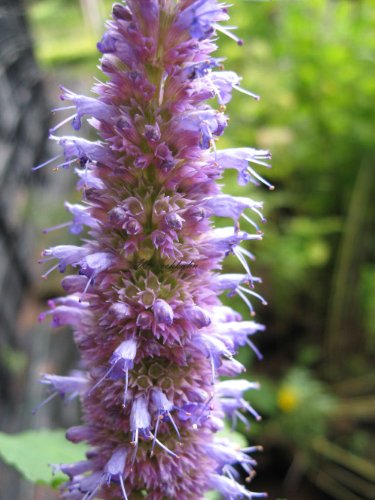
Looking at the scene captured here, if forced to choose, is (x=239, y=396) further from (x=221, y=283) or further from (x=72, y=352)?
(x=72, y=352)

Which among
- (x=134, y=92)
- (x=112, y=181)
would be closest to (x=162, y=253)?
(x=112, y=181)

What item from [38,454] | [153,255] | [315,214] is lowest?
[315,214]

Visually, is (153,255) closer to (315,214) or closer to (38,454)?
(38,454)

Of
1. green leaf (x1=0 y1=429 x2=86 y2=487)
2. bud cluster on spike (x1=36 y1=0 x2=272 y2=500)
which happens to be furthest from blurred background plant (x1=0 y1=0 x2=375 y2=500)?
bud cluster on spike (x1=36 y1=0 x2=272 y2=500)

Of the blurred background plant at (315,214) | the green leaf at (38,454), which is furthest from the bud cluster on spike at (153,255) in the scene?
the blurred background plant at (315,214)

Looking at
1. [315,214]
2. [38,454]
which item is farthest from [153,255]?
[315,214]

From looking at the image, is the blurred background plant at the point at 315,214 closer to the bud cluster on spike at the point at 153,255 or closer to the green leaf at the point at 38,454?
the green leaf at the point at 38,454
